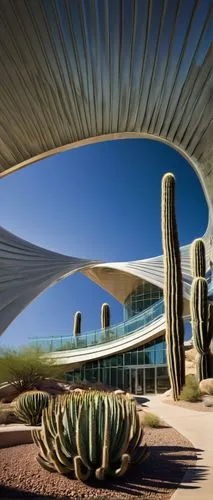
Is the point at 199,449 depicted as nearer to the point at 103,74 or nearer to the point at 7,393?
the point at 103,74

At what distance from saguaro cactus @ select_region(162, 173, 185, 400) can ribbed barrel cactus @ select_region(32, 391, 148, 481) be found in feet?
36.8

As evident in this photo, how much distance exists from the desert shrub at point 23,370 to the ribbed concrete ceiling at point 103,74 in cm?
1145

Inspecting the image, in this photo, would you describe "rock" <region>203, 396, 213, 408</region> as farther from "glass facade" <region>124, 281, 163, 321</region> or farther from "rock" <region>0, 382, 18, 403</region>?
"glass facade" <region>124, 281, 163, 321</region>

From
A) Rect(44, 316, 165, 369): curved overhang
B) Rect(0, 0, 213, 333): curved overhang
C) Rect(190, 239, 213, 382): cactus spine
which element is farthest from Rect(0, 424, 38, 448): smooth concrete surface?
Rect(44, 316, 165, 369): curved overhang

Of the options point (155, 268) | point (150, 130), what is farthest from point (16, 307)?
point (150, 130)

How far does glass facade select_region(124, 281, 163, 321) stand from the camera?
135ft

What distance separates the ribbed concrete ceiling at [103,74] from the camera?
4.83 metres

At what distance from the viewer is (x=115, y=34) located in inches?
205

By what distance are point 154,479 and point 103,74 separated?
4.90 meters

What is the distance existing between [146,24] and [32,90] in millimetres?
1589

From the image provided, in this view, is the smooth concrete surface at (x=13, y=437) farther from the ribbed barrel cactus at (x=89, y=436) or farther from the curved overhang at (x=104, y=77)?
the curved overhang at (x=104, y=77)

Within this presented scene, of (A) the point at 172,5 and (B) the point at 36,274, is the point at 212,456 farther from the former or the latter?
(B) the point at 36,274

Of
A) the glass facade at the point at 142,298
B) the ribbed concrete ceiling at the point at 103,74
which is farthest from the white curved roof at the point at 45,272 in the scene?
the ribbed concrete ceiling at the point at 103,74

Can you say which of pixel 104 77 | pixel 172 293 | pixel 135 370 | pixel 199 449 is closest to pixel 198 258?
pixel 172 293
